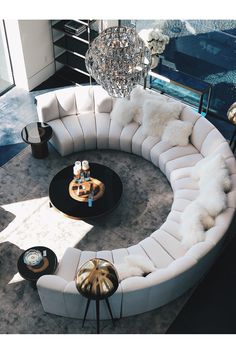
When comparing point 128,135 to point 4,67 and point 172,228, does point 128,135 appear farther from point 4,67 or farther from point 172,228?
point 4,67

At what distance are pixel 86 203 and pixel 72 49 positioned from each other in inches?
148

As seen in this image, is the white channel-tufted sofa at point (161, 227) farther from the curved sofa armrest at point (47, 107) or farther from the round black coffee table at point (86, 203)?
the round black coffee table at point (86, 203)

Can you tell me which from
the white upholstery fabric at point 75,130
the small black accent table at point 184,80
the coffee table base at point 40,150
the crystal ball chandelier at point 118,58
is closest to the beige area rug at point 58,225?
the coffee table base at point 40,150

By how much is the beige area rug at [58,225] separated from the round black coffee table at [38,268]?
36 centimetres

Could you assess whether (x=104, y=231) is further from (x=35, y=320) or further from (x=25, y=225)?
(x=35, y=320)

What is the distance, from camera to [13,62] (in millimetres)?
8719

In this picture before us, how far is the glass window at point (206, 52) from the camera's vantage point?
7.89 metres

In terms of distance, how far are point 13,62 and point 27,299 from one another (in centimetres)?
477

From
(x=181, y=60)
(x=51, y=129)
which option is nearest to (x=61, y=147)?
(x=51, y=129)

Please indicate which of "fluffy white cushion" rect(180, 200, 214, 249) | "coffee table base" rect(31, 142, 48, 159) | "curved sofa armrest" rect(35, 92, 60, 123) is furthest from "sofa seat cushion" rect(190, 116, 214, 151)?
"coffee table base" rect(31, 142, 48, 159)

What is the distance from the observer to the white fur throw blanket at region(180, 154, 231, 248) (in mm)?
5848

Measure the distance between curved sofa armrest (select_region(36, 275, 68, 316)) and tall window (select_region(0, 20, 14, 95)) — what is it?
15.7 feet

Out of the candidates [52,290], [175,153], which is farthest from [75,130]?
[52,290]

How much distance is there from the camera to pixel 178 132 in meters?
7.24
